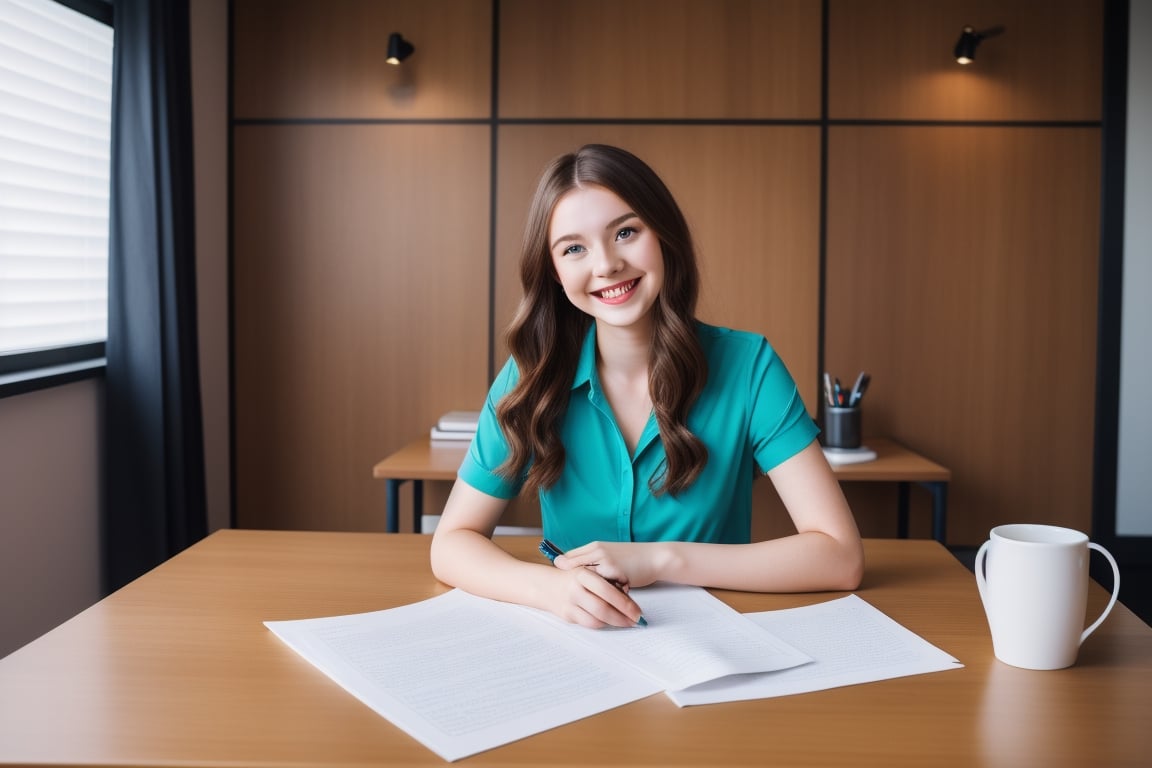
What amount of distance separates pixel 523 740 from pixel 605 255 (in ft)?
2.53

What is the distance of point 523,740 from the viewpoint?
0.80 metres

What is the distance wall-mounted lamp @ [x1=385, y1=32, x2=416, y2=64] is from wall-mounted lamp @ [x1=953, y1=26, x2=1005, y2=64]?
1759mm

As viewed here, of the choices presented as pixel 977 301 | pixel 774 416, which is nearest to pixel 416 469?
pixel 774 416

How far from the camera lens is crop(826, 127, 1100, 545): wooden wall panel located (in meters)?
3.27

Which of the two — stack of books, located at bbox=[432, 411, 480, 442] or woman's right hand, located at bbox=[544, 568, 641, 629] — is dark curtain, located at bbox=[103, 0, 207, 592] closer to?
stack of books, located at bbox=[432, 411, 480, 442]

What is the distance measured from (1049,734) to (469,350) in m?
2.72

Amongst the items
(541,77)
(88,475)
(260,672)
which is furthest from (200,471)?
(260,672)

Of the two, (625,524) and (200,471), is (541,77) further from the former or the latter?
(625,524)

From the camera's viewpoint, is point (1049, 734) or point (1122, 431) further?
point (1122, 431)

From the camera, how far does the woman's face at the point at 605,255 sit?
4.62ft

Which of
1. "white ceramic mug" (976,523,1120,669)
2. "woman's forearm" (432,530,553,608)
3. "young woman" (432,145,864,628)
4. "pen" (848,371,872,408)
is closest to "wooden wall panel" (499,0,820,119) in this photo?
"pen" (848,371,872,408)

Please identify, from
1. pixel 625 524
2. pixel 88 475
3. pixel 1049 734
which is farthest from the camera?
pixel 88 475

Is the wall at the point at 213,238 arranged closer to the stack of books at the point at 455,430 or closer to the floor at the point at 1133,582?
the stack of books at the point at 455,430

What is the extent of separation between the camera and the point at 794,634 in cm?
107
